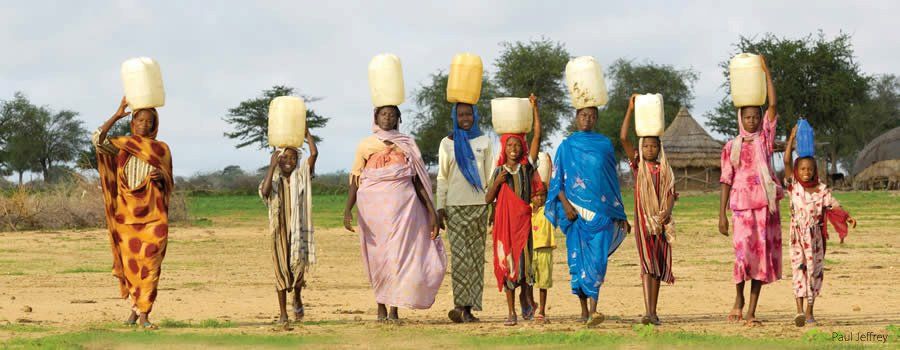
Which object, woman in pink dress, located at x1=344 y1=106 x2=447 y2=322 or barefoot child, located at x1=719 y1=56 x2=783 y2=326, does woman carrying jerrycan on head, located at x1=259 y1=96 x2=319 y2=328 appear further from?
barefoot child, located at x1=719 y1=56 x2=783 y2=326

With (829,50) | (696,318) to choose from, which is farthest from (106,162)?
(829,50)

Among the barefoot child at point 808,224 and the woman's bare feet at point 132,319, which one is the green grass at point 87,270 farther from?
the barefoot child at point 808,224

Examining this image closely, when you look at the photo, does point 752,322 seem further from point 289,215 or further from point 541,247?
point 289,215

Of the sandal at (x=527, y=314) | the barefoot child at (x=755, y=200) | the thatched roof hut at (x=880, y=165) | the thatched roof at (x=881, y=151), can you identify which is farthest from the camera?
the thatched roof at (x=881, y=151)

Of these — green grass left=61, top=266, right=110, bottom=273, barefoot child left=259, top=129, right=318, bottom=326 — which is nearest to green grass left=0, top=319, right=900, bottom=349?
barefoot child left=259, top=129, right=318, bottom=326

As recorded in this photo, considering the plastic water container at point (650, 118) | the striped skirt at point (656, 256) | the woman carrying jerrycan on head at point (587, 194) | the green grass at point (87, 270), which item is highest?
the plastic water container at point (650, 118)

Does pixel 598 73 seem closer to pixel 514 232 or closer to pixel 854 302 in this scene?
pixel 514 232

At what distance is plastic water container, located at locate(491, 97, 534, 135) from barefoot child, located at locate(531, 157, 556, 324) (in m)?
0.58

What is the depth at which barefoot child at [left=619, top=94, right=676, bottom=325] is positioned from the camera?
31.1ft

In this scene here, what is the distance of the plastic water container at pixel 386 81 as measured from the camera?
31.5 ft

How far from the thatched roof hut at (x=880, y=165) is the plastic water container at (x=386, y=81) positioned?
45.2 meters

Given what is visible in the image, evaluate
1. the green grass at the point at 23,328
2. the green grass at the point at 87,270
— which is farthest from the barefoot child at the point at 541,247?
the green grass at the point at 87,270

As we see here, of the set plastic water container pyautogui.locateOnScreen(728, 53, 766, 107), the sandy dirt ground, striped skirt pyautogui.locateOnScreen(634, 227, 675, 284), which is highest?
plastic water container pyautogui.locateOnScreen(728, 53, 766, 107)

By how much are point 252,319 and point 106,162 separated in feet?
5.66
